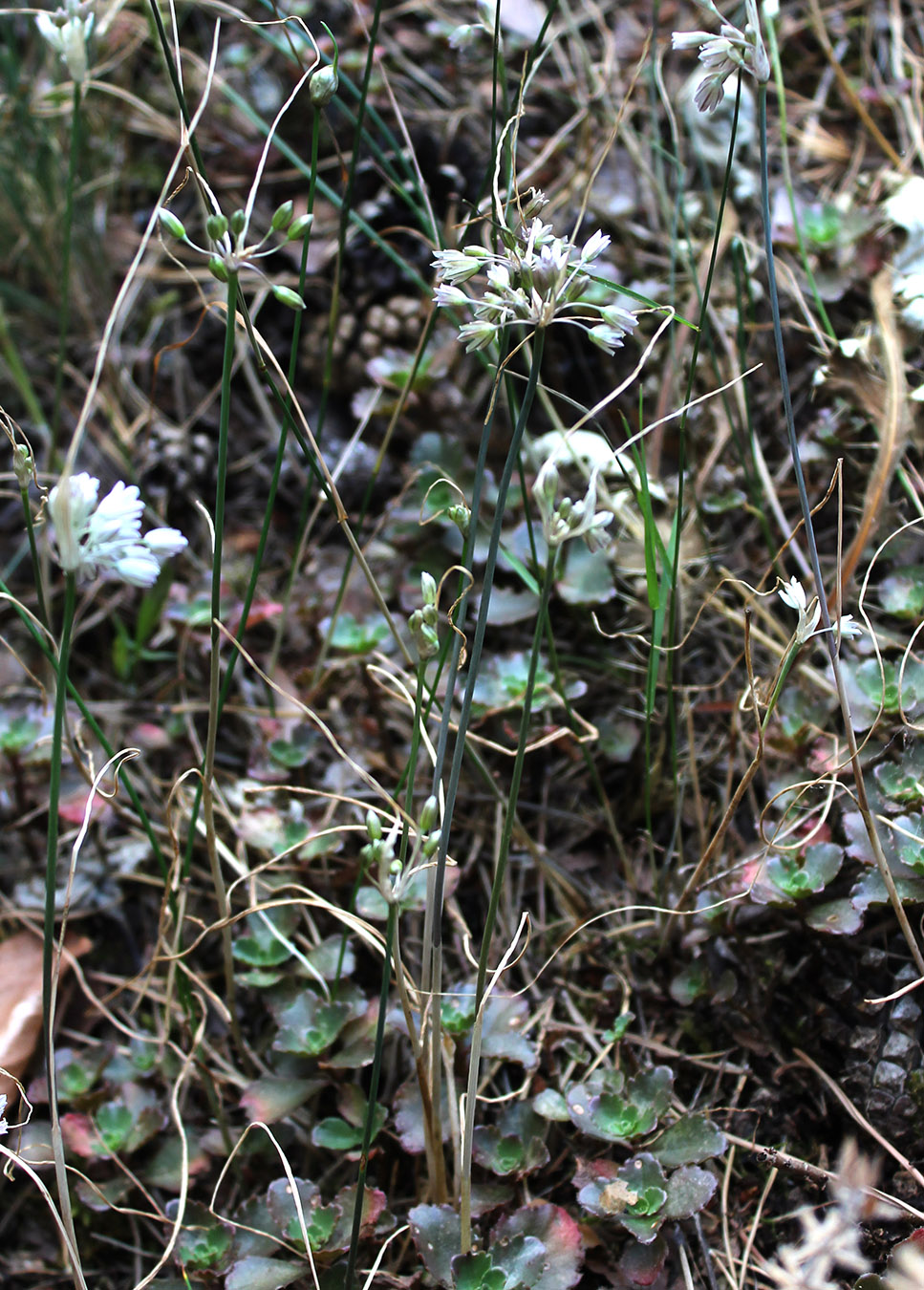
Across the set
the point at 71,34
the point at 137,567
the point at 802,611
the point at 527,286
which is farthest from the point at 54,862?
the point at 71,34

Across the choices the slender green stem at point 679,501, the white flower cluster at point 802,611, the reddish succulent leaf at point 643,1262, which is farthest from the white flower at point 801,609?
the reddish succulent leaf at point 643,1262

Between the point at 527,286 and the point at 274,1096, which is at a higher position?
the point at 527,286

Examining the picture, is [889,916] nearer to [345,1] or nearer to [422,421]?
[422,421]

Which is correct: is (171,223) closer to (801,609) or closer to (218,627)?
(218,627)

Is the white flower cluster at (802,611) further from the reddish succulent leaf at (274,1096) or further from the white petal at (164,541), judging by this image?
the reddish succulent leaf at (274,1096)

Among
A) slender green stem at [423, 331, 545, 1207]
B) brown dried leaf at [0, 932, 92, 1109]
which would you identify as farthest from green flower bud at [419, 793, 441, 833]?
brown dried leaf at [0, 932, 92, 1109]

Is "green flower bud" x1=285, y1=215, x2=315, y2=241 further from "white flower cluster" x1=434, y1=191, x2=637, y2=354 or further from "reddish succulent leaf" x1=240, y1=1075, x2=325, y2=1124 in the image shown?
"reddish succulent leaf" x1=240, y1=1075, x2=325, y2=1124
